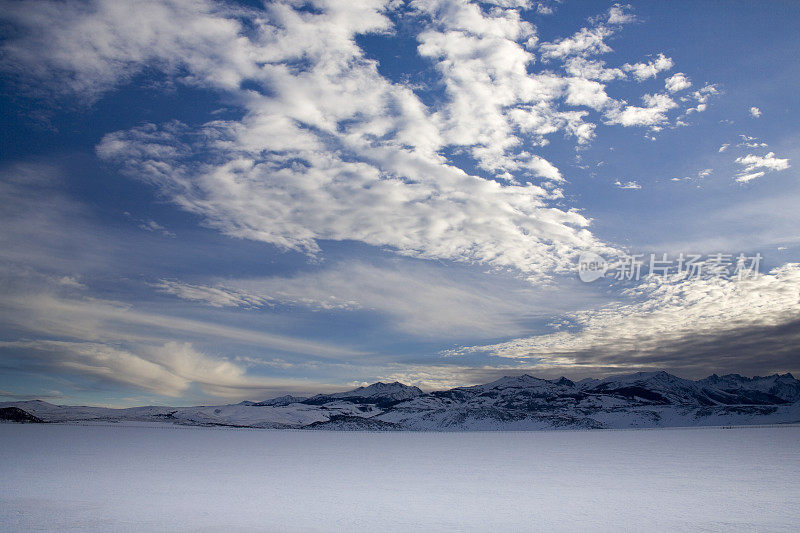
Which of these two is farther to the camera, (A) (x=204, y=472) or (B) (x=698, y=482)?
(A) (x=204, y=472)

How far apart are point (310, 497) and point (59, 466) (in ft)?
81.6

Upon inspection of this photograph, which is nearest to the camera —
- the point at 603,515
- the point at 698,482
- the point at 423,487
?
the point at 603,515

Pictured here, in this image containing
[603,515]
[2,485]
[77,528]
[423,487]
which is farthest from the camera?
[423,487]

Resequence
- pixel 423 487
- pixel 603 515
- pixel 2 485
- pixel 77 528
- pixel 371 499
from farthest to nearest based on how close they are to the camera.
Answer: pixel 423 487 < pixel 2 485 < pixel 371 499 < pixel 603 515 < pixel 77 528

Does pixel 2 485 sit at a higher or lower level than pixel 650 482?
lower

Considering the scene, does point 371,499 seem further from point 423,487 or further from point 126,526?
point 126,526

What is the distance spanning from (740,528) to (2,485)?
3251cm

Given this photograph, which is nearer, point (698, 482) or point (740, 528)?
point (740, 528)

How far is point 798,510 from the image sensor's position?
2142cm

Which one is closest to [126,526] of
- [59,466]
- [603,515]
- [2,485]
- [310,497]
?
[310,497]

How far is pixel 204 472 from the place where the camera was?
3888cm

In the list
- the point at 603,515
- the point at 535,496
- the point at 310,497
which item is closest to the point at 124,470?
the point at 310,497

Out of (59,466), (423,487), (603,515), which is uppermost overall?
(603,515)

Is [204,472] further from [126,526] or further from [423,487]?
[126,526]
